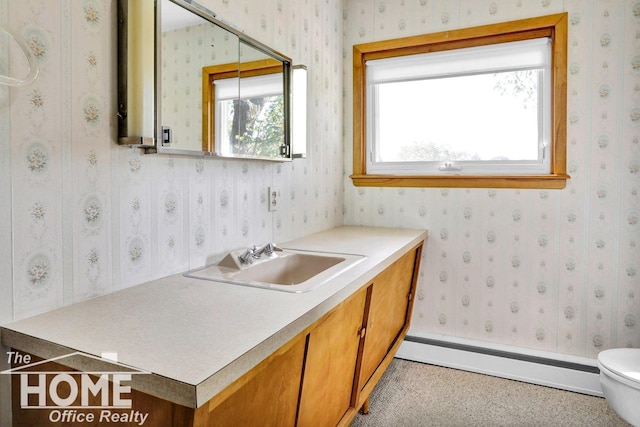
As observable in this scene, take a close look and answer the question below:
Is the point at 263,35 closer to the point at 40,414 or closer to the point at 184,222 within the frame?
the point at 184,222

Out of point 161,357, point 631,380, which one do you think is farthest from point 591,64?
point 161,357

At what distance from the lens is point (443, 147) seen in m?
2.59

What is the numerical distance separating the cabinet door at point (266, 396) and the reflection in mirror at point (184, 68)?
75 cm

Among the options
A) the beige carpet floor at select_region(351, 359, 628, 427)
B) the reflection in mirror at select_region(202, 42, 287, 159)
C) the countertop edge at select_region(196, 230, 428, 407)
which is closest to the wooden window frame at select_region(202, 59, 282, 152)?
A: the reflection in mirror at select_region(202, 42, 287, 159)

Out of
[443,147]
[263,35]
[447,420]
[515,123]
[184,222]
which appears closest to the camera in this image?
[184,222]

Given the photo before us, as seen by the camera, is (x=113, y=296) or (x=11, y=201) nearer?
(x=11, y=201)

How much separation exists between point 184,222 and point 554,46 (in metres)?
2.13

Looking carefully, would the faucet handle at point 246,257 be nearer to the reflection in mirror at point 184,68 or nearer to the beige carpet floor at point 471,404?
the reflection in mirror at point 184,68

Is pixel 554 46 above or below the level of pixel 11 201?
above

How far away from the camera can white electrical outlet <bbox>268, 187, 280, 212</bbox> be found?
192cm

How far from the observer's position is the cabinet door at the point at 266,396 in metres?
0.83

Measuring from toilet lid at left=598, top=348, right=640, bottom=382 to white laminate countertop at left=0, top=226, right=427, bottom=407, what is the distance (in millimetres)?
1284

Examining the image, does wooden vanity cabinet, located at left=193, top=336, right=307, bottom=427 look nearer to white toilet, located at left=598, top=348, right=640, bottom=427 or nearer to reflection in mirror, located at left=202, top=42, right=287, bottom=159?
reflection in mirror, located at left=202, top=42, right=287, bottom=159

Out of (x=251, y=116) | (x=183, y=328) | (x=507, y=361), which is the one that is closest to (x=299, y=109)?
(x=251, y=116)
